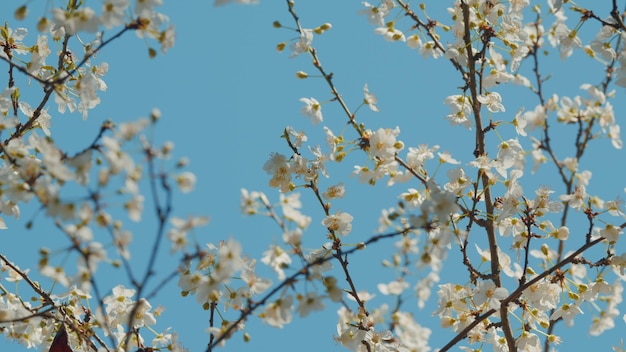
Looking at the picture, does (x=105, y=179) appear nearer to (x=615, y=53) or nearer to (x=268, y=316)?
(x=268, y=316)

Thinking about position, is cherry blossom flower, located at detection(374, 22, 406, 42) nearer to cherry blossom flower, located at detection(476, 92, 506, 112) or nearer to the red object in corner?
cherry blossom flower, located at detection(476, 92, 506, 112)

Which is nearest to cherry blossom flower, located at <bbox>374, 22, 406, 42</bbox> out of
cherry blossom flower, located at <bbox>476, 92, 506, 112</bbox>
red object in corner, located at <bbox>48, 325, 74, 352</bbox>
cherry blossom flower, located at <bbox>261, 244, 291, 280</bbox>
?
cherry blossom flower, located at <bbox>476, 92, 506, 112</bbox>

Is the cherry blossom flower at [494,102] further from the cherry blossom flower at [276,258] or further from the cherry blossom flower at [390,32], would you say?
the cherry blossom flower at [276,258]

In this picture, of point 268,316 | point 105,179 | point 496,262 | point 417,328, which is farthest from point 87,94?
point 417,328

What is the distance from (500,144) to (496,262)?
2.14 feet

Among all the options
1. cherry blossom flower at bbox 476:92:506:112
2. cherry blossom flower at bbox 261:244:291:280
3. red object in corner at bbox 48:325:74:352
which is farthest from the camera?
cherry blossom flower at bbox 476:92:506:112

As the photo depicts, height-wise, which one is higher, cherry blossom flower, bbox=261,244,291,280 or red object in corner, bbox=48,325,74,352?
cherry blossom flower, bbox=261,244,291,280

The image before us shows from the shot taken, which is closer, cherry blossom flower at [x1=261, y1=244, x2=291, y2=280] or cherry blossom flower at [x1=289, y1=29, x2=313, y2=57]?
cherry blossom flower at [x1=261, y1=244, x2=291, y2=280]

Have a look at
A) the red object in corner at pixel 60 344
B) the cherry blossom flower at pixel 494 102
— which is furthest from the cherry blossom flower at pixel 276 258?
the cherry blossom flower at pixel 494 102

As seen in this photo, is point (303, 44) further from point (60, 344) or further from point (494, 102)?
point (60, 344)

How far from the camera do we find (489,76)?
13.0 feet

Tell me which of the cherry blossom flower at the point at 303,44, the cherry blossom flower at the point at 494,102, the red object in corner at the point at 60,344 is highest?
the cherry blossom flower at the point at 494,102

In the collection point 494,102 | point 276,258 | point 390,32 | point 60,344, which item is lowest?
point 60,344

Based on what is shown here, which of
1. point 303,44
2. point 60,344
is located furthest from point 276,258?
point 303,44
